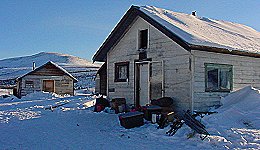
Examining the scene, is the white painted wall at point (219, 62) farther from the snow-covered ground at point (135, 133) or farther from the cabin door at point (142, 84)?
the cabin door at point (142, 84)

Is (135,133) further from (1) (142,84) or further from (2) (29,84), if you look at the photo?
(2) (29,84)

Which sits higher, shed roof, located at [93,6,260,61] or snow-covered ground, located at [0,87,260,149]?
shed roof, located at [93,6,260,61]

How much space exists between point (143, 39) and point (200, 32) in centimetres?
285

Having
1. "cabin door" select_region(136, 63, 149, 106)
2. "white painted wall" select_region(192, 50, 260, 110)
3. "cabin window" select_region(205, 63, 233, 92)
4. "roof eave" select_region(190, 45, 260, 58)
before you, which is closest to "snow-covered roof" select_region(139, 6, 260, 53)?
"roof eave" select_region(190, 45, 260, 58)

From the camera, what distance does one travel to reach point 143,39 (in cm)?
1572

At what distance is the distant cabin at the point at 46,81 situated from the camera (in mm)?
33094

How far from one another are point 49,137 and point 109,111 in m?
6.52

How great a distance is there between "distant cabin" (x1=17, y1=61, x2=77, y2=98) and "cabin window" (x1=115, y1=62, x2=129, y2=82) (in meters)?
18.6

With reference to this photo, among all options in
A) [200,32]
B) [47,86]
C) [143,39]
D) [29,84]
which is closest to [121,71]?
[143,39]

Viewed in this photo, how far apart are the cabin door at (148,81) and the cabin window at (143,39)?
88 centimetres

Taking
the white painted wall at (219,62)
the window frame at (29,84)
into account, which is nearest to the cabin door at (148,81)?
the white painted wall at (219,62)

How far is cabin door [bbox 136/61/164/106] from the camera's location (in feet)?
46.9

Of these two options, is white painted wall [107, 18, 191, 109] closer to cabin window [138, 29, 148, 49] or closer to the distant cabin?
cabin window [138, 29, 148, 49]

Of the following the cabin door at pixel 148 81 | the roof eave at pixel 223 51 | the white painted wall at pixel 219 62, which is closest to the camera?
the roof eave at pixel 223 51
